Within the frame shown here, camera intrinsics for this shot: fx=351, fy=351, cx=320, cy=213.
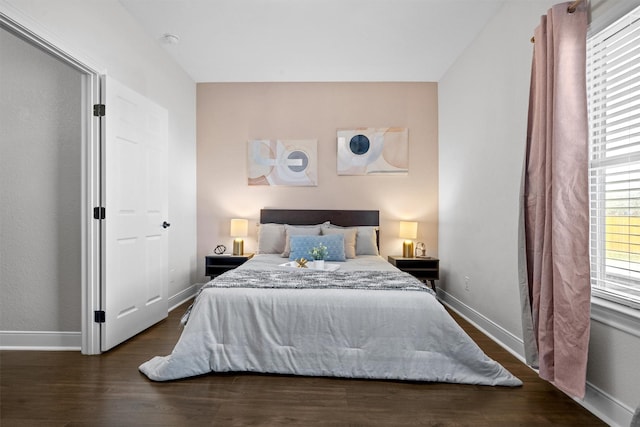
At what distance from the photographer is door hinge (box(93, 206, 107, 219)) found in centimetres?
268

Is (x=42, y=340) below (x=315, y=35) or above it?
below

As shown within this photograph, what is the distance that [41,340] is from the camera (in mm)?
2746

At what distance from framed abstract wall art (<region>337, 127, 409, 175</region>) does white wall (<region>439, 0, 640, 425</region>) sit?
57 centimetres

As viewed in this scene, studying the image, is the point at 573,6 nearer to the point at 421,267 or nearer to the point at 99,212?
the point at 421,267

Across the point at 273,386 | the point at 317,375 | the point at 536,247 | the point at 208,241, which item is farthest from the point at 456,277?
the point at 208,241

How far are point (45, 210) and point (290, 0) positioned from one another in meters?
2.58

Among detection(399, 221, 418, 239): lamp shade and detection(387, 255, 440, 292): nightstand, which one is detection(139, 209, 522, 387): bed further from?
detection(399, 221, 418, 239): lamp shade

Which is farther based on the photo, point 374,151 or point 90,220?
point 374,151

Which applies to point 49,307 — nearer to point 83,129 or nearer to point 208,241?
point 83,129

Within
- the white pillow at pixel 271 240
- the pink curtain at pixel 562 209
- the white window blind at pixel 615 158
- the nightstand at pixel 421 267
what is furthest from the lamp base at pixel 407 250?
the white window blind at pixel 615 158

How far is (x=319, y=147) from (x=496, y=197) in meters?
2.32

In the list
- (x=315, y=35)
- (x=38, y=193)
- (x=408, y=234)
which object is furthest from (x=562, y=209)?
(x=38, y=193)

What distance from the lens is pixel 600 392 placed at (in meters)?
1.89

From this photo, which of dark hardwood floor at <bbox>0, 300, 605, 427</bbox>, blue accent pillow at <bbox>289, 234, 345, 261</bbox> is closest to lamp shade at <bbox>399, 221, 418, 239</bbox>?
blue accent pillow at <bbox>289, 234, 345, 261</bbox>
